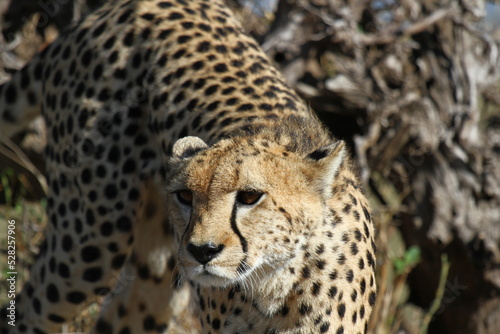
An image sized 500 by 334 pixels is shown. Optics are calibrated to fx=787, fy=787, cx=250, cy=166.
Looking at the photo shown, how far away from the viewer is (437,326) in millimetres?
5445

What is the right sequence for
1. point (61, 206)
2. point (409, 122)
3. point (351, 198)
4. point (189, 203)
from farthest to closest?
point (409, 122), point (61, 206), point (351, 198), point (189, 203)

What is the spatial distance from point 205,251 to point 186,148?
1.50 ft

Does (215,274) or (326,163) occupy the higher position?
(326,163)

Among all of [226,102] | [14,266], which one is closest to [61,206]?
[226,102]

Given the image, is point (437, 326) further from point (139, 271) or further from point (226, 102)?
point (226, 102)

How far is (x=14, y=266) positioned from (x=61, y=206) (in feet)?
4.11

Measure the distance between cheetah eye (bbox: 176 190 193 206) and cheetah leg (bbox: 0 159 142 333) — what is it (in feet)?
3.29

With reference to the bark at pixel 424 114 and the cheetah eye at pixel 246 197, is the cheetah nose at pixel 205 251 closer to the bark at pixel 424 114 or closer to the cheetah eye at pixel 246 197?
the cheetah eye at pixel 246 197

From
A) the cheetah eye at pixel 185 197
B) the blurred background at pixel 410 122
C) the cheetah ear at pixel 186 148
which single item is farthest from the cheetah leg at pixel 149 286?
the blurred background at pixel 410 122

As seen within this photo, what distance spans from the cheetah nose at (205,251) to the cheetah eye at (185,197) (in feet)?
0.61

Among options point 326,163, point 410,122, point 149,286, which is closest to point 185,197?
point 326,163

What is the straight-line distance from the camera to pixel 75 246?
344 cm

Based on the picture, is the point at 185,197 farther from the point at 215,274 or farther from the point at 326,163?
the point at 326,163

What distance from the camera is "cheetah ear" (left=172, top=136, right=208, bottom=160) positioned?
2500 millimetres
